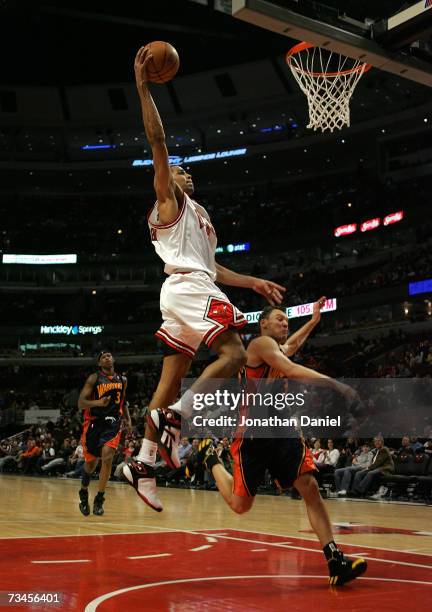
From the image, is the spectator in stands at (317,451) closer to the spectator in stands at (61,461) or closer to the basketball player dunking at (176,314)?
the spectator in stands at (61,461)

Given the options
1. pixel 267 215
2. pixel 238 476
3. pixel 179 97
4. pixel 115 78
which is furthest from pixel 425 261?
pixel 238 476

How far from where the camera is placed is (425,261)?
96.5ft

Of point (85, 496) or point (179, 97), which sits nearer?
point (85, 496)

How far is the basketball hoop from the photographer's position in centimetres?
1184

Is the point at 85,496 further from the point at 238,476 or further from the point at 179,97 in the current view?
the point at 179,97

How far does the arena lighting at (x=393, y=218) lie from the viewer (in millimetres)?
32750

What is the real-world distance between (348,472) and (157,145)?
1025 cm

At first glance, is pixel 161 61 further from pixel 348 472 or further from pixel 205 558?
pixel 348 472

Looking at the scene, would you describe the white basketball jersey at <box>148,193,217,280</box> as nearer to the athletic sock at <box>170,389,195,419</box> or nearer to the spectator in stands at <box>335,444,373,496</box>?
the athletic sock at <box>170,389,195,419</box>

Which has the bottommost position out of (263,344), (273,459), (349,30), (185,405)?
(273,459)

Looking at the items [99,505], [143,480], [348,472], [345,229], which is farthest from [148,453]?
[345,229]

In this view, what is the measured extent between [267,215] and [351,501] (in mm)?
28457

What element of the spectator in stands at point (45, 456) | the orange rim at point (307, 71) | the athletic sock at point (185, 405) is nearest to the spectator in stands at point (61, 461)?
the spectator in stands at point (45, 456)

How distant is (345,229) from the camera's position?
117ft
